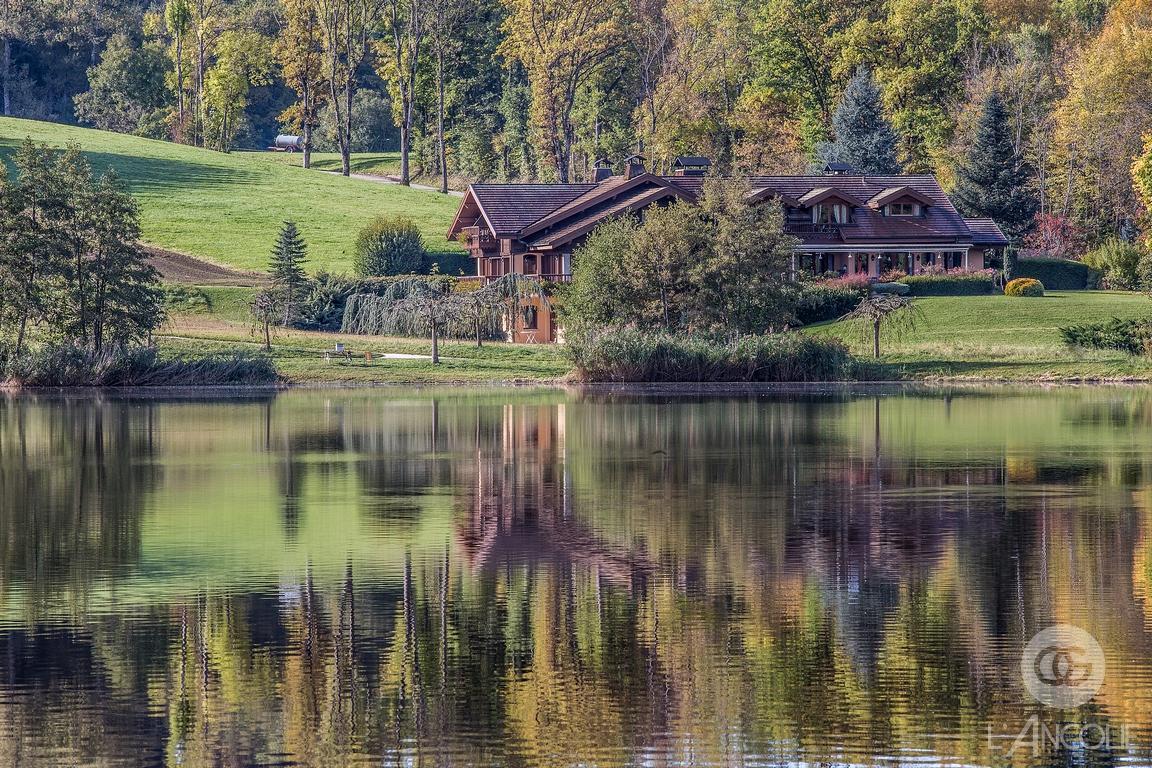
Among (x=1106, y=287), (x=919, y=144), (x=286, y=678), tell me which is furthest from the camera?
(x=919, y=144)

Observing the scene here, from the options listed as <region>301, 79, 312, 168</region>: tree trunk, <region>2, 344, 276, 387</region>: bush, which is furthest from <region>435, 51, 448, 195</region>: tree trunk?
<region>2, 344, 276, 387</region>: bush

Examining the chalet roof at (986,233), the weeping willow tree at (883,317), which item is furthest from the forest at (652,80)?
the weeping willow tree at (883,317)

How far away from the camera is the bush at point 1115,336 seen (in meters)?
66.4

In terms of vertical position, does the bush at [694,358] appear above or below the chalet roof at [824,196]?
below

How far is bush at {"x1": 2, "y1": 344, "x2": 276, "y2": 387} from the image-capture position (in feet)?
204

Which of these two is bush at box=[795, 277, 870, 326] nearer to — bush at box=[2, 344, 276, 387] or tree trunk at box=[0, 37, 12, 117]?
bush at box=[2, 344, 276, 387]

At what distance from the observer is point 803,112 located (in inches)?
4638

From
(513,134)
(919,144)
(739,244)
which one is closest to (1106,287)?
(919,144)

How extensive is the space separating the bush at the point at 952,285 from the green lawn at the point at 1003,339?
3.21 metres

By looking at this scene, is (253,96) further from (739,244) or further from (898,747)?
(898,747)

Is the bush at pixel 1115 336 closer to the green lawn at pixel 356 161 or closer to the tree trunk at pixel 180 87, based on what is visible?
the green lawn at pixel 356 161

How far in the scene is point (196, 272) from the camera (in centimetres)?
9162

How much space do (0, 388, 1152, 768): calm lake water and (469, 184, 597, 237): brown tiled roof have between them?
51.3m

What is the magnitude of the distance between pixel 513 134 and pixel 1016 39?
124 ft
